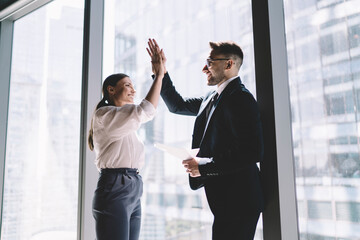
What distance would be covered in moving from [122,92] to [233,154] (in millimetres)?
724

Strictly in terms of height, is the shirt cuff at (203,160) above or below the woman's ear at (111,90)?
below

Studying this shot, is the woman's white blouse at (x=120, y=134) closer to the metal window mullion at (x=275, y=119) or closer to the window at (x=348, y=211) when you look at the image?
the metal window mullion at (x=275, y=119)

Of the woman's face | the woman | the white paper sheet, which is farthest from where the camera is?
the woman's face

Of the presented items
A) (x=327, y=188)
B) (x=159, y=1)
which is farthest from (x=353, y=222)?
(x=159, y=1)

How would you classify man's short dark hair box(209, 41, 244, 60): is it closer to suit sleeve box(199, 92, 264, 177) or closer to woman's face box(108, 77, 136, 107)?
suit sleeve box(199, 92, 264, 177)

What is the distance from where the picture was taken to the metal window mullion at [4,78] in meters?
3.19

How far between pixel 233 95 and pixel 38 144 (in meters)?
2.01

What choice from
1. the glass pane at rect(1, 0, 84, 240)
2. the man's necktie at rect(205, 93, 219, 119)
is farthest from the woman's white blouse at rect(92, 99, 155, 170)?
the glass pane at rect(1, 0, 84, 240)

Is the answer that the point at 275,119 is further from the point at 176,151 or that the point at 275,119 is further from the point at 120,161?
the point at 120,161

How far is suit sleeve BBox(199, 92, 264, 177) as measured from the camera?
1.33 meters

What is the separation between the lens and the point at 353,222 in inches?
48.1

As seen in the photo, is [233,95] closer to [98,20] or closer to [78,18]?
[98,20]

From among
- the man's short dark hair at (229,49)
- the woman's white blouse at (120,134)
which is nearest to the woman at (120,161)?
the woman's white blouse at (120,134)

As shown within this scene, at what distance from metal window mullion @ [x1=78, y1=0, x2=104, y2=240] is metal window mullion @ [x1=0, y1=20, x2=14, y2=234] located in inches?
50.8
